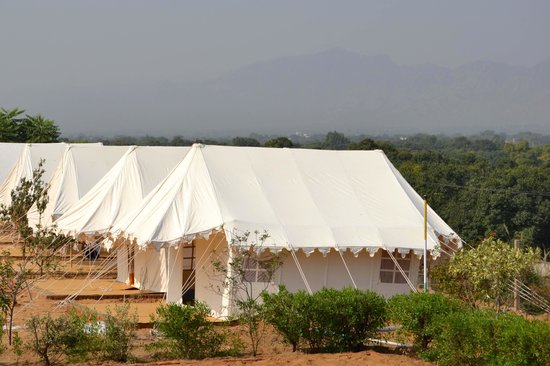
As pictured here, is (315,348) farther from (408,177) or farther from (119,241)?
(408,177)

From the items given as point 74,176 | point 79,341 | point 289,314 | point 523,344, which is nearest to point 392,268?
point 289,314

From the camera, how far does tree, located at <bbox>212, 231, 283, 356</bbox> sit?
14137mm

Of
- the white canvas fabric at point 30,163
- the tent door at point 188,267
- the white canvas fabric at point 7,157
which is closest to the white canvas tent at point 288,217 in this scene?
the tent door at point 188,267

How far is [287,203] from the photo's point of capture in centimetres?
1716

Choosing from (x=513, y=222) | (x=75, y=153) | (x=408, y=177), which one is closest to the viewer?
(x=75, y=153)

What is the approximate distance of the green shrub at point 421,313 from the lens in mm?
11969

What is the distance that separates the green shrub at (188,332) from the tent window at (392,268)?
19.2 ft

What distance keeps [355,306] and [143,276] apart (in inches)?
321

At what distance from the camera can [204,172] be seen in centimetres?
1714

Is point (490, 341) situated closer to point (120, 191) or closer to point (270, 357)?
point (270, 357)

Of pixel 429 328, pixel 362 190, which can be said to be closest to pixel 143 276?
pixel 362 190

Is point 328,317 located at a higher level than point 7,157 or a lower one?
lower

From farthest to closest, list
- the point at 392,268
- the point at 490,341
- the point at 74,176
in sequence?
the point at 74,176
the point at 392,268
the point at 490,341

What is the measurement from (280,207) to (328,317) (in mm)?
4944
